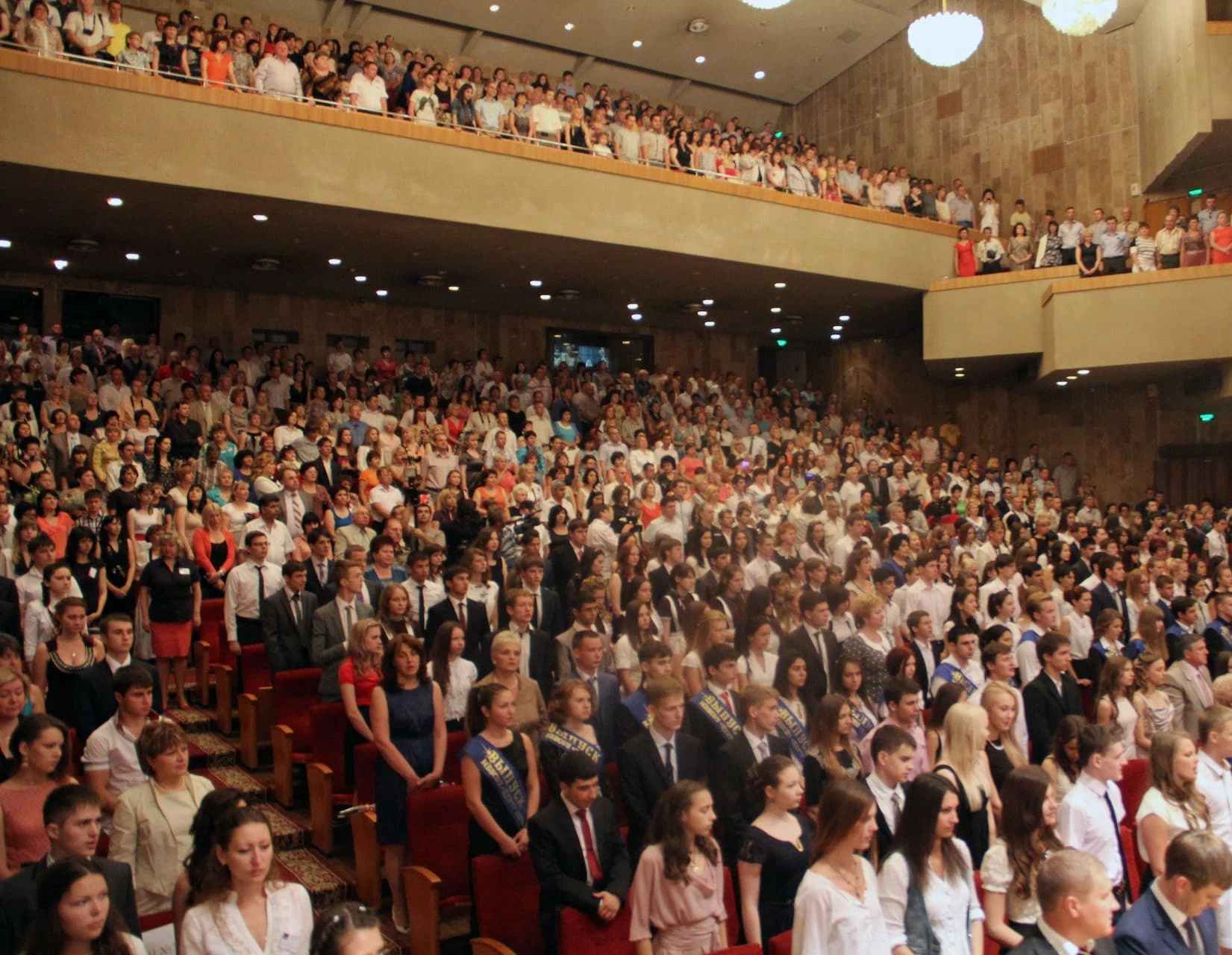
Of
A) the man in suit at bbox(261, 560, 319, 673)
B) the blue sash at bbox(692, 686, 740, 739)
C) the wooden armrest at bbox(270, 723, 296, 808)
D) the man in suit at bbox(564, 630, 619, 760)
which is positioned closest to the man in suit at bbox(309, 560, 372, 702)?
the man in suit at bbox(261, 560, 319, 673)

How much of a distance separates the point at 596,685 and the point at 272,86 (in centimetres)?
742

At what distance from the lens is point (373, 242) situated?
11.7 meters

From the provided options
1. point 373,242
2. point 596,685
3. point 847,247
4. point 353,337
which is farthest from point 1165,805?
point 353,337

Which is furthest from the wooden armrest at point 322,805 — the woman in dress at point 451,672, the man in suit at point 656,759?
the man in suit at point 656,759

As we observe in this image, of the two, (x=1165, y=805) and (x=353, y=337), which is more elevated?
(x=353, y=337)

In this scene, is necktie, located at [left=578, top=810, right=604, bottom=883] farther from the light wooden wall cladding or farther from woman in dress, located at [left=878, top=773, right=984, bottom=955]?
the light wooden wall cladding

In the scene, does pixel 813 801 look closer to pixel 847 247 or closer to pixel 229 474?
pixel 229 474

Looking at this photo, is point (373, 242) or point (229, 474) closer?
point (229, 474)

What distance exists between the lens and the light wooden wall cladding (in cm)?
1538

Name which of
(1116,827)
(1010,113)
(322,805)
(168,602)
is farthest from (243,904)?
(1010,113)

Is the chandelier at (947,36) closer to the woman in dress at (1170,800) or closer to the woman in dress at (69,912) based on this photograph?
the woman in dress at (1170,800)


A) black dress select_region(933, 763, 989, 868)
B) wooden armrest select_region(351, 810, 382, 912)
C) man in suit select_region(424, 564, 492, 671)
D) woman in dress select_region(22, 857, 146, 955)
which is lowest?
wooden armrest select_region(351, 810, 382, 912)

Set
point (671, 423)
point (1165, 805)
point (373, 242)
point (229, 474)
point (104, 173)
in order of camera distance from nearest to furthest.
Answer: point (1165, 805) → point (229, 474) → point (104, 173) → point (373, 242) → point (671, 423)

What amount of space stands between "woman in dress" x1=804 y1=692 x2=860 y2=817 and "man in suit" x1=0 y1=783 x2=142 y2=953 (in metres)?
2.36
